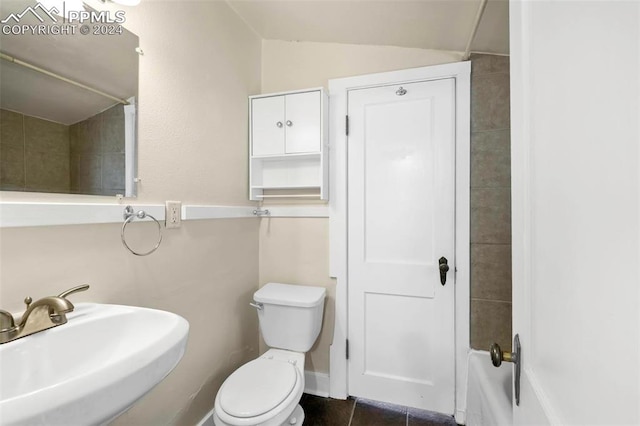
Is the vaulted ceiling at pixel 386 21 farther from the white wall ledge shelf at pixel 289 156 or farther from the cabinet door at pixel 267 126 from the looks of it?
the white wall ledge shelf at pixel 289 156

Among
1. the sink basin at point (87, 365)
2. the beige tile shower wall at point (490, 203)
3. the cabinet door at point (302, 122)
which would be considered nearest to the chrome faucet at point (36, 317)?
the sink basin at point (87, 365)

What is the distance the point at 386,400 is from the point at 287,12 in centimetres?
241

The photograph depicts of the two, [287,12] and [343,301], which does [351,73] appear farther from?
[343,301]

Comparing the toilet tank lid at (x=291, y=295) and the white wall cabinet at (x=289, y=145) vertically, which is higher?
the white wall cabinet at (x=289, y=145)

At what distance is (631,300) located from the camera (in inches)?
12.6

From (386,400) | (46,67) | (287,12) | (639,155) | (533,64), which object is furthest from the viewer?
(386,400)

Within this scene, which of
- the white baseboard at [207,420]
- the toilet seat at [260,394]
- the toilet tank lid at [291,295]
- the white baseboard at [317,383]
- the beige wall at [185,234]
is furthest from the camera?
the white baseboard at [317,383]

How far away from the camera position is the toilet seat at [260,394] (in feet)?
3.78

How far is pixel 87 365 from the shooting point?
2.66ft

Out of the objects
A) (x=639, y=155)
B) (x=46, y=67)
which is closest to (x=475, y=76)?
(x=639, y=155)

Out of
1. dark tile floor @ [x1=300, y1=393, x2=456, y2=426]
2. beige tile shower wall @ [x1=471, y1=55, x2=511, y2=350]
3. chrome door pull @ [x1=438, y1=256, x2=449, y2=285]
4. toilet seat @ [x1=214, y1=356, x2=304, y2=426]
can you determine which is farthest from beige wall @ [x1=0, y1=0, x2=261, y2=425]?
beige tile shower wall @ [x1=471, y1=55, x2=511, y2=350]

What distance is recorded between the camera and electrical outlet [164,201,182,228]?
1.26 m

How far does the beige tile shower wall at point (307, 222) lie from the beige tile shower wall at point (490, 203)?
0.54 meters

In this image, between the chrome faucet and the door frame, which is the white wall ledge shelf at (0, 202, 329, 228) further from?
the door frame
